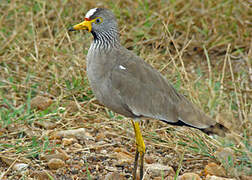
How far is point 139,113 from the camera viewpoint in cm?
309

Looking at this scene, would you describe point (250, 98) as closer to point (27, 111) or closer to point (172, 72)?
point (172, 72)

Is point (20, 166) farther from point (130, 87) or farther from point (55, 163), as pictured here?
point (130, 87)

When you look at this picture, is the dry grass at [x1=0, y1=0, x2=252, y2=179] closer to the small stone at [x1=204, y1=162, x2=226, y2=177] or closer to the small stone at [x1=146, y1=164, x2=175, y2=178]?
the small stone at [x1=204, y1=162, x2=226, y2=177]

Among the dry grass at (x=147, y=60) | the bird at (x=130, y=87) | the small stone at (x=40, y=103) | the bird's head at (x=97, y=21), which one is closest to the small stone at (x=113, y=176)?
the bird at (x=130, y=87)

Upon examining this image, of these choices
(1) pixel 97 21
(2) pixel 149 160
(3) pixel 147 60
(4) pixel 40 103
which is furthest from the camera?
(3) pixel 147 60

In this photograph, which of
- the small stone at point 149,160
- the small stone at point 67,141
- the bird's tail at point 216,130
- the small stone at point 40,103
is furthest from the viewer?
the small stone at point 40,103

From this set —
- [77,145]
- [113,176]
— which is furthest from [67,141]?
[113,176]

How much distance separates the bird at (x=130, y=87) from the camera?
3047 mm

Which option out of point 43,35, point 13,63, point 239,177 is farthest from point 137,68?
point 43,35

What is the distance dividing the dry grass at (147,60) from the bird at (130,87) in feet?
0.88

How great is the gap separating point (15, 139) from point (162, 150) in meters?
1.17

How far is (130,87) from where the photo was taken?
3121 millimetres

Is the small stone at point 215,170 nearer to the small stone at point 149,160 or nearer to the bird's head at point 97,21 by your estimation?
the small stone at point 149,160

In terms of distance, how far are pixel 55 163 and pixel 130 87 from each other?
784 millimetres
